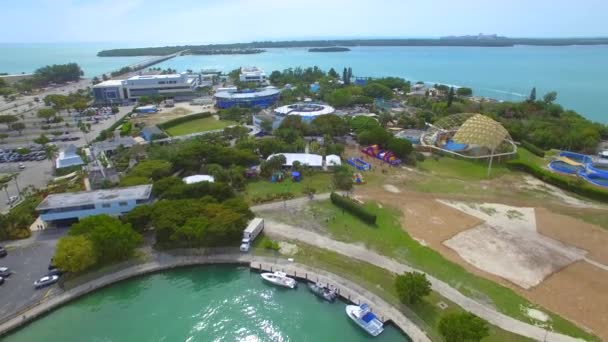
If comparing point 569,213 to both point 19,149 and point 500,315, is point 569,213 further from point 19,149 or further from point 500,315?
point 19,149

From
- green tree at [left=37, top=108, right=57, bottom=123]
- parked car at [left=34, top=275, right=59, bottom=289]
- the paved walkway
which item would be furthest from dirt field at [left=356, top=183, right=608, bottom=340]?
green tree at [left=37, top=108, right=57, bottom=123]

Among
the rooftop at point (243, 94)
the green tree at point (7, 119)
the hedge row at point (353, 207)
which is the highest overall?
the rooftop at point (243, 94)

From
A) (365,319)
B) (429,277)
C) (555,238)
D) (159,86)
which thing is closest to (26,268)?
(365,319)

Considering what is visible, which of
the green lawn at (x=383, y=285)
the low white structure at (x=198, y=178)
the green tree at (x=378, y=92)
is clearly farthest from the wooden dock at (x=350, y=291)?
the green tree at (x=378, y=92)

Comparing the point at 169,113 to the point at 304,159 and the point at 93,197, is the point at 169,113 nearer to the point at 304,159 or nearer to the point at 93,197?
the point at 304,159

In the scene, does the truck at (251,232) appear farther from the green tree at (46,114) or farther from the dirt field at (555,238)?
the green tree at (46,114)

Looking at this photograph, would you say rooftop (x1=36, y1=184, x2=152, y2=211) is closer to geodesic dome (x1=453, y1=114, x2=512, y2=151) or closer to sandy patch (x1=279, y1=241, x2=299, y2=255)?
sandy patch (x1=279, y1=241, x2=299, y2=255)

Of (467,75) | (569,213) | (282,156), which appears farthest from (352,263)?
(467,75)
